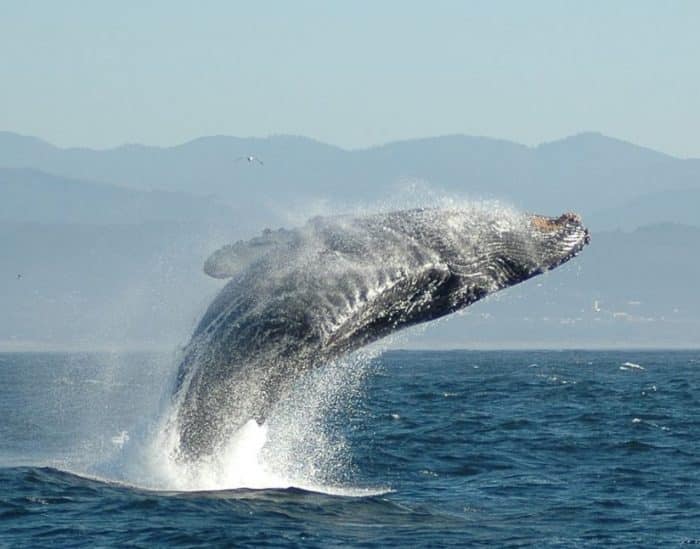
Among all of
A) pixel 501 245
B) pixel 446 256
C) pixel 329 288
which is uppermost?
pixel 501 245

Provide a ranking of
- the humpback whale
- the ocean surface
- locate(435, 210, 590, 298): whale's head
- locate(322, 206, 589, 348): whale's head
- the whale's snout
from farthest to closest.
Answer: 1. the whale's snout
2. locate(435, 210, 590, 298): whale's head
3. the ocean surface
4. locate(322, 206, 589, 348): whale's head
5. the humpback whale

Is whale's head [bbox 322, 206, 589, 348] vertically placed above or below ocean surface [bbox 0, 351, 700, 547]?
above

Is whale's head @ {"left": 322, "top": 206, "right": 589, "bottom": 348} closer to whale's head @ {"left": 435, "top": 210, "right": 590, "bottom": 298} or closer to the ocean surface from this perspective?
whale's head @ {"left": 435, "top": 210, "right": 590, "bottom": 298}

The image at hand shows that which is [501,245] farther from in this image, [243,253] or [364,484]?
[364,484]

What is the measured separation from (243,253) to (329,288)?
98cm

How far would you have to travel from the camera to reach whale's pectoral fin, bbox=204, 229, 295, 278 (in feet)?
41.8

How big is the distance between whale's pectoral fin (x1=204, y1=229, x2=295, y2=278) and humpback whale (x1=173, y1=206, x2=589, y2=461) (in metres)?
0.01

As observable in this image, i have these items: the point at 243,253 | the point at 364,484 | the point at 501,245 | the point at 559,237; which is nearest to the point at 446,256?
the point at 501,245

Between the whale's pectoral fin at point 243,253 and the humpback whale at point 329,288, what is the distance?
0.01m

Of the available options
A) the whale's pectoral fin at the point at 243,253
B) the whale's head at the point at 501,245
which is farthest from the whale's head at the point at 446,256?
the whale's pectoral fin at the point at 243,253

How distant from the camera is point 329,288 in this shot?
40.1 feet

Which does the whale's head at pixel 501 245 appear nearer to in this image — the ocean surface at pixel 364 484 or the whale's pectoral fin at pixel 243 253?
the whale's pectoral fin at pixel 243 253

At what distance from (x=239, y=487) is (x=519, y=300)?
576ft

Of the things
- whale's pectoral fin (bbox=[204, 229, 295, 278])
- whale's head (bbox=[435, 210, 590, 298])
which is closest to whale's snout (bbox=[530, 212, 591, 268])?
whale's head (bbox=[435, 210, 590, 298])
